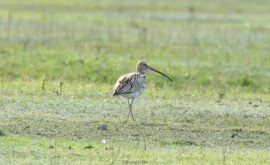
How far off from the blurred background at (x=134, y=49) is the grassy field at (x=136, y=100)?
47 mm

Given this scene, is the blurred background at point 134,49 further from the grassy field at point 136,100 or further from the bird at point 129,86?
the bird at point 129,86

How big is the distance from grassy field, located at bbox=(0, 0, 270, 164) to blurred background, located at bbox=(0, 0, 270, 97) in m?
0.05

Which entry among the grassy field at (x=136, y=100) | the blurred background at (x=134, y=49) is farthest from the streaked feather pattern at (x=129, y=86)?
the blurred background at (x=134, y=49)

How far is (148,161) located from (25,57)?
1484cm

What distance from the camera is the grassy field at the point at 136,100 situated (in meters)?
13.6

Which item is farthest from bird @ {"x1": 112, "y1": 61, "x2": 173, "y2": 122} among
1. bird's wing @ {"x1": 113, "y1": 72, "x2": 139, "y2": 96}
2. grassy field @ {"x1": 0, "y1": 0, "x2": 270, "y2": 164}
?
grassy field @ {"x1": 0, "y1": 0, "x2": 270, "y2": 164}

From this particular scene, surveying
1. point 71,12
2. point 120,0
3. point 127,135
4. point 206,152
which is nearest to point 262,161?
point 206,152

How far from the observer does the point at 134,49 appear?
101 ft

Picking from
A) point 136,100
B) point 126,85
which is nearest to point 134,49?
point 136,100

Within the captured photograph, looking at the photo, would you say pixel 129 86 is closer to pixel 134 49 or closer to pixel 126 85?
pixel 126 85

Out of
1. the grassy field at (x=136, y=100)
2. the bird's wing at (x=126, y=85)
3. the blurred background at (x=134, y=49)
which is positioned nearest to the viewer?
the grassy field at (x=136, y=100)

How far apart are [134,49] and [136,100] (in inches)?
415

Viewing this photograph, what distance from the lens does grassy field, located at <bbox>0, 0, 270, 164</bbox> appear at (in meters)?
13.6

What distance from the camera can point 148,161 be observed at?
12.6 metres
